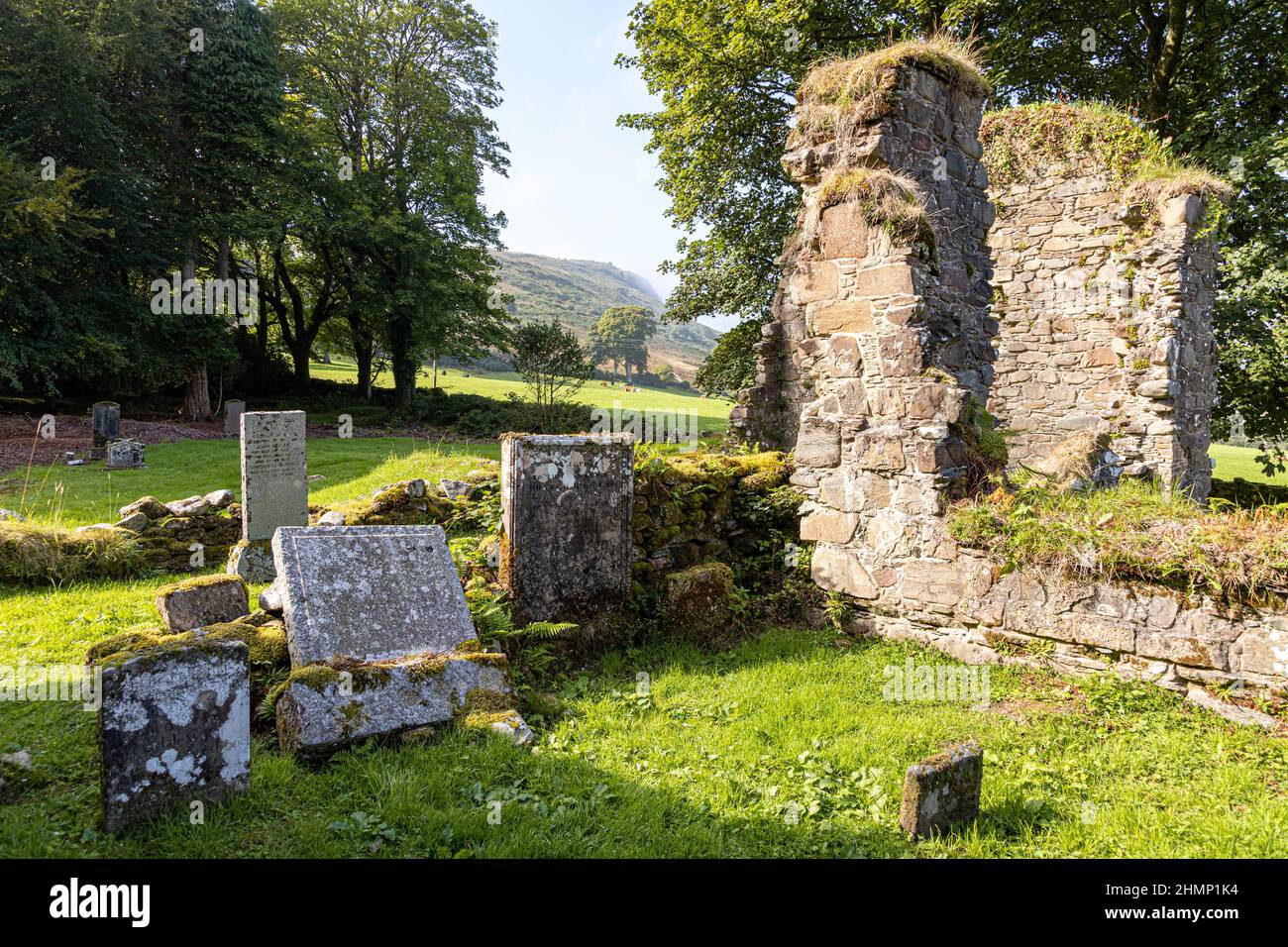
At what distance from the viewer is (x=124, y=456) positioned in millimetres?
14320

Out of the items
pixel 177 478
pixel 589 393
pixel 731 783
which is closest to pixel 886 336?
pixel 731 783

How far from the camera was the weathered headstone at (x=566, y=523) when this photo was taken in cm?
562

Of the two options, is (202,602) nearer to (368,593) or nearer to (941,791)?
(368,593)

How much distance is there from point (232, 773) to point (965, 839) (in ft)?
12.5

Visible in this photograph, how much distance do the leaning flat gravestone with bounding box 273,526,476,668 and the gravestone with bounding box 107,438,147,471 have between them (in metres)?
12.7

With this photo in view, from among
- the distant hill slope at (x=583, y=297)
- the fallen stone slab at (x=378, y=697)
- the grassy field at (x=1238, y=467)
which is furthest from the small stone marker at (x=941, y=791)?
the distant hill slope at (x=583, y=297)

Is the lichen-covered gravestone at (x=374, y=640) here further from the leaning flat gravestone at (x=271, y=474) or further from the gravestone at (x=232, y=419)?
the gravestone at (x=232, y=419)

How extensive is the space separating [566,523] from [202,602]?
309 cm

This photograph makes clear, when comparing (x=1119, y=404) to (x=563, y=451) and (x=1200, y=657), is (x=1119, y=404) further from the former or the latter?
(x=563, y=451)

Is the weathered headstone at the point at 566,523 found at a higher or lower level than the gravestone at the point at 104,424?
lower

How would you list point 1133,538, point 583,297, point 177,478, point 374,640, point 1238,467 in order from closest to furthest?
point 374,640, point 1133,538, point 177,478, point 1238,467, point 583,297

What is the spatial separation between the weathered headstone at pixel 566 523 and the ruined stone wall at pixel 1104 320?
7914 millimetres

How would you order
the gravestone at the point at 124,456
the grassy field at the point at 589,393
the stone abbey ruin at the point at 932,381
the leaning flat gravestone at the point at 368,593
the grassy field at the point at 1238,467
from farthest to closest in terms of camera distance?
the grassy field at the point at 589,393 < the grassy field at the point at 1238,467 < the gravestone at the point at 124,456 < the stone abbey ruin at the point at 932,381 < the leaning flat gravestone at the point at 368,593
